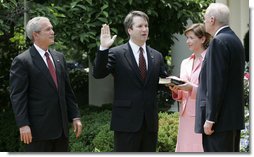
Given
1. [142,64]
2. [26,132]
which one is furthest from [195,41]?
[26,132]

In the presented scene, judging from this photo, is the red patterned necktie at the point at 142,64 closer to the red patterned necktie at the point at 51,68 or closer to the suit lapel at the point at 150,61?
the suit lapel at the point at 150,61

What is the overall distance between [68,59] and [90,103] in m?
0.96

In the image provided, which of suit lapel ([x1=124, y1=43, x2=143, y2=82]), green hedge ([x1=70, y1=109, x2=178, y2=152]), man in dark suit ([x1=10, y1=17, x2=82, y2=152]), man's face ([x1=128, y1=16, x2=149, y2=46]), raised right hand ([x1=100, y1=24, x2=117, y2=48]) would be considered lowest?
green hedge ([x1=70, y1=109, x2=178, y2=152])

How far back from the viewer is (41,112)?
14.3 feet

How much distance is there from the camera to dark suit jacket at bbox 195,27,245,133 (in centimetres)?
403

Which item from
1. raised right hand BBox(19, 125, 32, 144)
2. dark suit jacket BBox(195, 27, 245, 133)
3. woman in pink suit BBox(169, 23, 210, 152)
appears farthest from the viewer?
woman in pink suit BBox(169, 23, 210, 152)

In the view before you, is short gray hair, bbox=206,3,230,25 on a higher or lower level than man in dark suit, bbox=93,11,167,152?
higher

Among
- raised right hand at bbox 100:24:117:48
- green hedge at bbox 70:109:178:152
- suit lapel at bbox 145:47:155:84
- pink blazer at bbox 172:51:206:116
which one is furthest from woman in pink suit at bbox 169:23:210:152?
green hedge at bbox 70:109:178:152

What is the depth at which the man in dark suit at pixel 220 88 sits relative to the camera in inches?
159

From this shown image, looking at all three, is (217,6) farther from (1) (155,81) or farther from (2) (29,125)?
(2) (29,125)

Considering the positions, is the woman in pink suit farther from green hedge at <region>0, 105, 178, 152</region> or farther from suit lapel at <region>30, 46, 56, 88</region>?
green hedge at <region>0, 105, 178, 152</region>

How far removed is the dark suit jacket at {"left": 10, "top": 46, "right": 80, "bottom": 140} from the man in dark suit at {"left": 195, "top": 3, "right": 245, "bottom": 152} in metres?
1.08

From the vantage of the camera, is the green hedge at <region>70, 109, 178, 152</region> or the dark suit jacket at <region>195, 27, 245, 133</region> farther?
the green hedge at <region>70, 109, 178, 152</region>

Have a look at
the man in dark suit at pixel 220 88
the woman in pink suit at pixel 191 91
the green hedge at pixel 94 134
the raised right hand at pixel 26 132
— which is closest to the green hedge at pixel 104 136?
the green hedge at pixel 94 134
